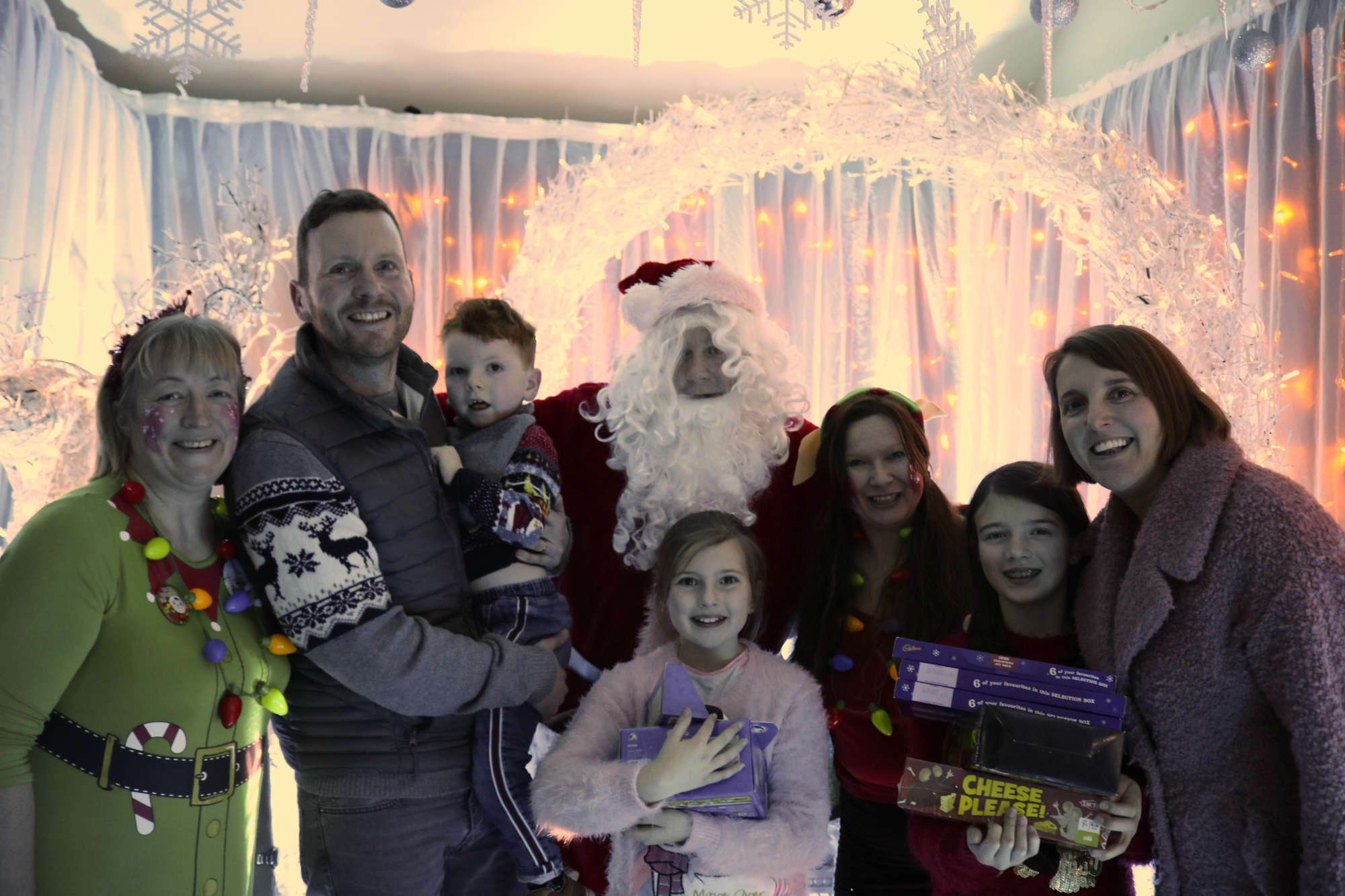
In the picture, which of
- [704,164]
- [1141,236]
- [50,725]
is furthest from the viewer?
[704,164]

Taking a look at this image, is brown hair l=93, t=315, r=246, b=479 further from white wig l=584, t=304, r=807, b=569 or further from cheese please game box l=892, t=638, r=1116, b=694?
cheese please game box l=892, t=638, r=1116, b=694

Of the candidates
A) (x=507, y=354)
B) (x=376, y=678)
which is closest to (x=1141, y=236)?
(x=507, y=354)

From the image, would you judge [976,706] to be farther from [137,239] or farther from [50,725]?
[137,239]

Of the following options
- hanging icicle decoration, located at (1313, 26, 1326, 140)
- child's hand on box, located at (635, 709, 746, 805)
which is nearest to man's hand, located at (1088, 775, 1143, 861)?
child's hand on box, located at (635, 709, 746, 805)

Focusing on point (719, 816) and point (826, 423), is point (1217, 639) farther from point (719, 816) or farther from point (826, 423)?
point (826, 423)

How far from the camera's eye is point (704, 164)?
421 cm

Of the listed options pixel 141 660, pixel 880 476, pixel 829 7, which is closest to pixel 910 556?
pixel 880 476

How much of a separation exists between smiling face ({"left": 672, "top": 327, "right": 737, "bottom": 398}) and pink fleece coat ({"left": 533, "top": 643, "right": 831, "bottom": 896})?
3.16 ft

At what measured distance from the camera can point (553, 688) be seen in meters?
2.35

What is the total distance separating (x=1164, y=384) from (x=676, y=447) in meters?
1.43

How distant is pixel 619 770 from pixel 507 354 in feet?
3.91

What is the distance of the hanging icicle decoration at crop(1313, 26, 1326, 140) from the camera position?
4.00m

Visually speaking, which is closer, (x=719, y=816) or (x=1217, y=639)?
(x=1217, y=639)

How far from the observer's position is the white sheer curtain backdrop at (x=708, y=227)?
16.3 feet
